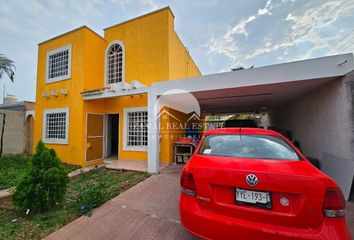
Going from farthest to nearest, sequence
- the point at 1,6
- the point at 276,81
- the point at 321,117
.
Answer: the point at 1,6 < the point at 321,117 < the point at 276,81

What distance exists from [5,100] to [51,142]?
11548 millimetres

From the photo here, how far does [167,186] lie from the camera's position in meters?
4.74

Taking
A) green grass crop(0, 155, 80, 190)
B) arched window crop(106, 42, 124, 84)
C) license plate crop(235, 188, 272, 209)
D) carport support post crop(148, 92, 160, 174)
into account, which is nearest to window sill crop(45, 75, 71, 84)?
arched window crop(106, 42, 124, 84)

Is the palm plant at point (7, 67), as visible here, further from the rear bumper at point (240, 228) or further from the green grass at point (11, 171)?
the rear bumper at point (240, 228)

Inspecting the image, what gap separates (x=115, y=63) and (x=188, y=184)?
8.93 meters

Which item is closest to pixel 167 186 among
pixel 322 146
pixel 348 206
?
pixel 348 206

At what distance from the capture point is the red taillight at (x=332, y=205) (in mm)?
1601

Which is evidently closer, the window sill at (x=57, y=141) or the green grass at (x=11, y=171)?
the green grass at (x=11, y=171)

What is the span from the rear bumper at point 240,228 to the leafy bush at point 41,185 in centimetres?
298

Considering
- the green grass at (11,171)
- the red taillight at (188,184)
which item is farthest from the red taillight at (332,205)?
the green grass at (11,171)

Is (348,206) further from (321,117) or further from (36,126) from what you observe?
(36,126)

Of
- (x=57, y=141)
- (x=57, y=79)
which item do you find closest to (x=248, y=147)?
(x=57, y=141)

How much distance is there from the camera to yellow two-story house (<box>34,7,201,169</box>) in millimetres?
7852

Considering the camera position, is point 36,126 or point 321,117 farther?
point 36,126
